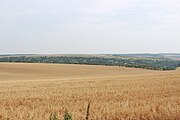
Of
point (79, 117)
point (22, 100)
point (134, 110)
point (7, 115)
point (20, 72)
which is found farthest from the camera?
point (20, 72)

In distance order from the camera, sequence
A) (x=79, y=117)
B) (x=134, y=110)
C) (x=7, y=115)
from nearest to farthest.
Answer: (x=79, y=117) < (x=7, y=115) < (x=134, y=110)

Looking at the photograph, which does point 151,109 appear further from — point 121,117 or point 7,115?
point 7,115

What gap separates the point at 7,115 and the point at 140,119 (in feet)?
14.2

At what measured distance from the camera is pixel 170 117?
11.4 metres

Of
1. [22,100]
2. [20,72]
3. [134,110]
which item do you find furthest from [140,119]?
[20,72]

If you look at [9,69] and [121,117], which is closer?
[121,117]

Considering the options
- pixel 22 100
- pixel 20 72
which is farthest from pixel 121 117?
pixel 20 72

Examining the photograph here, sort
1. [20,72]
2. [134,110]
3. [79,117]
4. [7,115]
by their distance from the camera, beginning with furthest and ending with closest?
[20,72]
[134,110]
[7,115]
[79,117]

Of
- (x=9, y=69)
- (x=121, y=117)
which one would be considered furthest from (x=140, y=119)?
(x=9, y=69)

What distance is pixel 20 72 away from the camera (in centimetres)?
6384

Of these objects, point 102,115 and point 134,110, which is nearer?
point 102,115

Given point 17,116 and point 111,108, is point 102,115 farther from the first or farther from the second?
point 17,116

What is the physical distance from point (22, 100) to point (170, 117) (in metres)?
9.10

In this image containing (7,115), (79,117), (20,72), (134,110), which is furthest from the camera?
(20,72)
